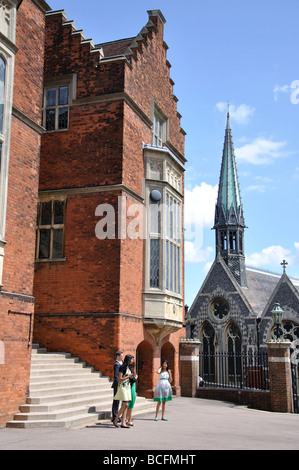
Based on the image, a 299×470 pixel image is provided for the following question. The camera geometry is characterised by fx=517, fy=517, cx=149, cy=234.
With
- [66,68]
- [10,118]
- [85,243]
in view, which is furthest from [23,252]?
[66,68]

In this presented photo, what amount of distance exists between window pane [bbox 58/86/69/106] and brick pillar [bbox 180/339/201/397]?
1013 centimetres

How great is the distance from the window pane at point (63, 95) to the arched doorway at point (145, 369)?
853 centimetres

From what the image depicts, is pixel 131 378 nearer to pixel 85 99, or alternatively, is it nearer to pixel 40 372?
pixel 40 372

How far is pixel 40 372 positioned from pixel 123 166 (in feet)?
22.2

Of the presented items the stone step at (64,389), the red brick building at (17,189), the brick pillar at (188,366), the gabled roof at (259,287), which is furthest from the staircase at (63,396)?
the gabled roof at (259,287)

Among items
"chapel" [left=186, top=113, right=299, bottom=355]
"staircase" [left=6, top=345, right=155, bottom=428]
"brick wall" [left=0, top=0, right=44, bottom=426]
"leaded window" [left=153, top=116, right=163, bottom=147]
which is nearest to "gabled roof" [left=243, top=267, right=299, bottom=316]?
"chapel" [left=186, top=113, right=299, bottom=355]

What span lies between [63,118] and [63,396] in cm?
937

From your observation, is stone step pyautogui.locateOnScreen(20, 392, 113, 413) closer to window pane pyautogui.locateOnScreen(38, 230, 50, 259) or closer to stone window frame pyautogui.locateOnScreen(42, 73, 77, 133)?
window pane pyautogui.locateOnScreen(38, 230, 50, 259)

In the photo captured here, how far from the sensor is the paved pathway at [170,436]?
8421mm

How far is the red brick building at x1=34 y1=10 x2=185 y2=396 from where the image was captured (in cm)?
1582

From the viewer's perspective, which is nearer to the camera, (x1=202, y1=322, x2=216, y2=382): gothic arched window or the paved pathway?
the paved pathway

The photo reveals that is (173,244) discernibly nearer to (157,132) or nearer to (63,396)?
(157,132)

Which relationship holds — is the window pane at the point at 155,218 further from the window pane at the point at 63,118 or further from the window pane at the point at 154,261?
the window pane at the point at 63,118

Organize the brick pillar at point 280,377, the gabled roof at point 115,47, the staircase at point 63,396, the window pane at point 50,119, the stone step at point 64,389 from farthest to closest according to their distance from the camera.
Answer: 1. the gabled roof at point 115,47
2. the brick pillar at point 280,377
3. the window pane at point 50,119
4. the stone step at point 64,389
5. the staircase at point 63,396
